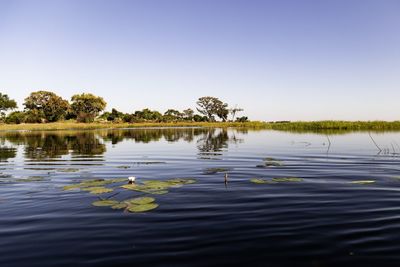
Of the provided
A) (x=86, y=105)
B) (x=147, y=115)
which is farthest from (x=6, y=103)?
(x=147, y=115)

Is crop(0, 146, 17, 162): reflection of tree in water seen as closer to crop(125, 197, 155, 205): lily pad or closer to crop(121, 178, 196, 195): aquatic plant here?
crop(121, 178, 196, 195): aquatic plant

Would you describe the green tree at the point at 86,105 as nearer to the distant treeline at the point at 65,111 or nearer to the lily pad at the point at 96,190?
the distant treeline at the point at 65,111

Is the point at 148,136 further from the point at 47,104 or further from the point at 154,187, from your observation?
the point at 47,104

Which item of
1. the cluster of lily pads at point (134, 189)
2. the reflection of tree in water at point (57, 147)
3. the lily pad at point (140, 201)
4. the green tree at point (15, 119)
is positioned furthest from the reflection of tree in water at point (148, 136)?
the green tree at point (15, 119)

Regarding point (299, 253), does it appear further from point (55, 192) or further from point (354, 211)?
point (55, 192)

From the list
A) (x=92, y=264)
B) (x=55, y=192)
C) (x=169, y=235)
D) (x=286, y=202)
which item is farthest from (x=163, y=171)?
(x=92, y=264)

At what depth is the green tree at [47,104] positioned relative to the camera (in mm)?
121812

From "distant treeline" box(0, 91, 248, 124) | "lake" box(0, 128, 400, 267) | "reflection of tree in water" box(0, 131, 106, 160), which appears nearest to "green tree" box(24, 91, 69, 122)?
"distant treeline" box(0, 91, 248, 124)

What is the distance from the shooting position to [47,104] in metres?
123

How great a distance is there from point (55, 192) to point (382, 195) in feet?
39.4

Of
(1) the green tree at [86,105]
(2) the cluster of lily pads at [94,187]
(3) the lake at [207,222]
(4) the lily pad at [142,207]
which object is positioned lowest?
(3) the lake at [207,222]

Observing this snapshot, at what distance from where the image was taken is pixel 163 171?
677 inches

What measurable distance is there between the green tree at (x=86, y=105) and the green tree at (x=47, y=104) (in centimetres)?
507

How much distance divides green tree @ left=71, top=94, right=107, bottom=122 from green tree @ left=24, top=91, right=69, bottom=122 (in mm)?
5074
